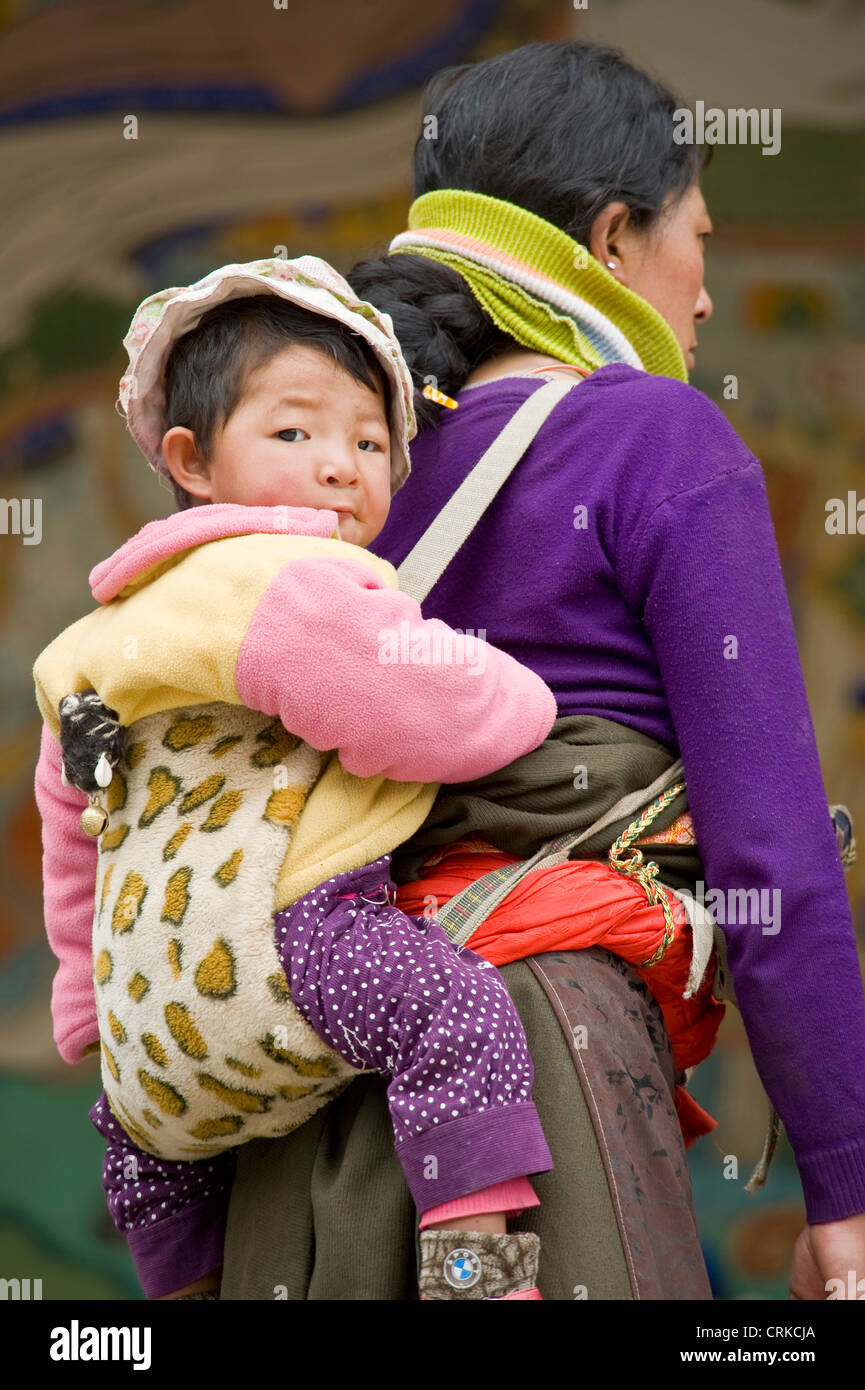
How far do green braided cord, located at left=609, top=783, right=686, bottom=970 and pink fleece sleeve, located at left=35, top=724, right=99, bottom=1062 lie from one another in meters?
0.48

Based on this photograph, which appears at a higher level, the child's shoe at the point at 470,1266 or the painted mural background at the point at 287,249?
the painted mural background at the point at 287,249

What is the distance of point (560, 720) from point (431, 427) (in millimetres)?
377

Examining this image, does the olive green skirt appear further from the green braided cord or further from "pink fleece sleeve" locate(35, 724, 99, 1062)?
"pink fleece sleeve" locate(35, 724, 99, 1062)

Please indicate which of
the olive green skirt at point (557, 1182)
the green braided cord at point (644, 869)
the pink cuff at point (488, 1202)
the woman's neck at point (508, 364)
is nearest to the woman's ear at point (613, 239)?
the woman's neck at point (508, 364)

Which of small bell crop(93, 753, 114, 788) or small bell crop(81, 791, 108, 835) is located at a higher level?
small bell crop(93, 753, 114, 788)

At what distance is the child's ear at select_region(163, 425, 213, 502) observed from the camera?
1.40 meters

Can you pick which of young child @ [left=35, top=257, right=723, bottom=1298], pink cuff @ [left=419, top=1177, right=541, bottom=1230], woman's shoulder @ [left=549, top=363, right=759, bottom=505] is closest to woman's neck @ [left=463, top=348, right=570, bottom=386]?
woman's shoulder @ [left=549, top=363, right=759, bottom=505]

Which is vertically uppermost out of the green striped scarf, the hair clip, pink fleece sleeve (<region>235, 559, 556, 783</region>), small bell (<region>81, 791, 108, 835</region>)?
the green striped scarf

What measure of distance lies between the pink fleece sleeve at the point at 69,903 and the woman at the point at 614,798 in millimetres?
212

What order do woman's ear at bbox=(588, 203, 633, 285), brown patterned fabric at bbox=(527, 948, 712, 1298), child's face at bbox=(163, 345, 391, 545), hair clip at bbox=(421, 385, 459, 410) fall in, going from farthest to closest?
woman's ear at bbox=(588, 203, 633, 285)
hair clip at bbox=(421, 385, 459, 410)
child's face at bbox=(163, 345, 391, 545)
brown patterned fabric at bbox=(527, 948, 712, 1298)

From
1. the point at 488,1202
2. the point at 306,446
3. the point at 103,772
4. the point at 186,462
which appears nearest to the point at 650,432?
the point at 306,446

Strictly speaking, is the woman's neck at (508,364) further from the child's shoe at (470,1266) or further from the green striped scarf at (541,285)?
the child's shoe at (470,1266)

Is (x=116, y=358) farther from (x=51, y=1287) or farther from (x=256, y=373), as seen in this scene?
(x=256, y=373)

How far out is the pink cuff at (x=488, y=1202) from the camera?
111 cm
